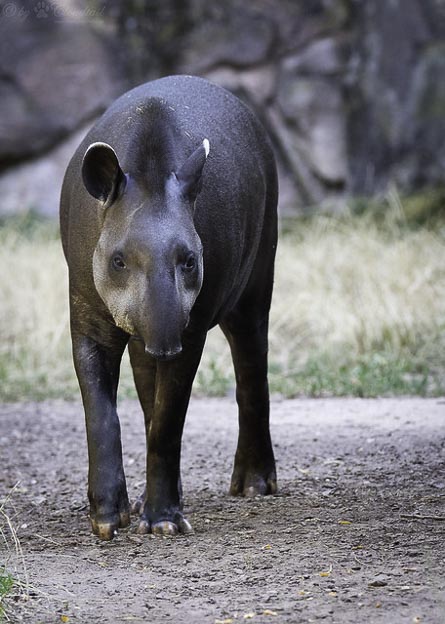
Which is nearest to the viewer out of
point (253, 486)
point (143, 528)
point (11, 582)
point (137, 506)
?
point (11, 582)

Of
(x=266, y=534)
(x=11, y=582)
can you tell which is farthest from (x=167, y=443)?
(x=11, y=582)

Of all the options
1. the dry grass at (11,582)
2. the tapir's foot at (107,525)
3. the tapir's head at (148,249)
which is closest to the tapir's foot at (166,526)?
the tapir's foot at (107,525)

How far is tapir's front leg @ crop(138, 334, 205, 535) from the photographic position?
15.1 feet

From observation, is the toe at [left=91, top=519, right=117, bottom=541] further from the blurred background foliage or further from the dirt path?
the blurred background foliage

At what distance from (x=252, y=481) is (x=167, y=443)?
803 millimetres

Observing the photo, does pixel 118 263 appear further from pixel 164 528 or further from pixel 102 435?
pixel 164 528

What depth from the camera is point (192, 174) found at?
169 inches

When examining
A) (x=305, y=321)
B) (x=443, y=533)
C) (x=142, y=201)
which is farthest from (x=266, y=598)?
(x=305, y=321)

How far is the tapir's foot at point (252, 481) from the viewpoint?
5355 mm

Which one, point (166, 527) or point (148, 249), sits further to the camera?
point (166, 527)

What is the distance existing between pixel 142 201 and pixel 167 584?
1.36 m

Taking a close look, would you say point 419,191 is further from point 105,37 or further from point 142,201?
point 142,201

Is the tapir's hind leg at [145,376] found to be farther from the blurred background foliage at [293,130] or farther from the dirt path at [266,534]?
the blurred background foliage at [293,130]

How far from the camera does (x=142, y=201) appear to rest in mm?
4277
